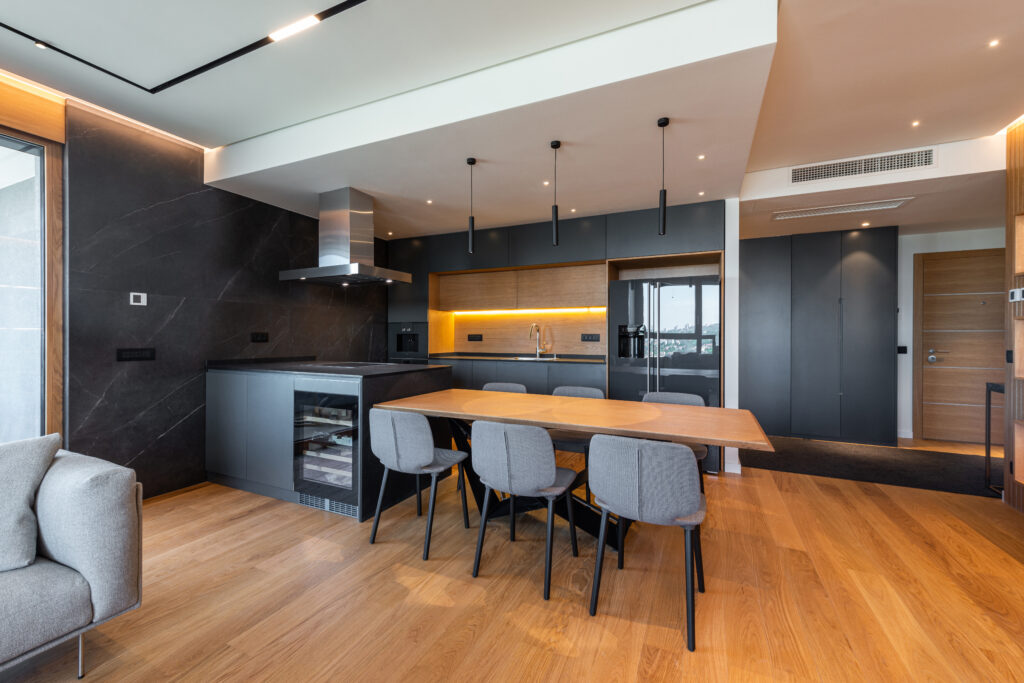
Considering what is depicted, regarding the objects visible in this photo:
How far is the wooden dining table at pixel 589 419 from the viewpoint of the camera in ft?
6.31

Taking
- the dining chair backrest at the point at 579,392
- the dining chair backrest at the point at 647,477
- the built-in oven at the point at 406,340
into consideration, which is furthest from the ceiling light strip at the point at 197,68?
the built-in oven at the point at 406,340

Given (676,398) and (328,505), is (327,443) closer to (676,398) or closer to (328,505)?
(328,505)

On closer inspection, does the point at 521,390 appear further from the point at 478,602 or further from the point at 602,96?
the point at 602,96

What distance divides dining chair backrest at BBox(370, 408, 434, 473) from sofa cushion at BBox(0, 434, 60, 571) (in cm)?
132

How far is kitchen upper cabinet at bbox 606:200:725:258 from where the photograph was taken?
4.04 meters

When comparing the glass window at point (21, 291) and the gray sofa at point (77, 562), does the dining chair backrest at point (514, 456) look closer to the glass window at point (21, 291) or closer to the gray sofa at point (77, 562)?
the gray sofa at point (77, 562)

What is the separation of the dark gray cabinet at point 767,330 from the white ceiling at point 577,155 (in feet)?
6.47

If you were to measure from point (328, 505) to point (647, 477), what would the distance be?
7.75ft

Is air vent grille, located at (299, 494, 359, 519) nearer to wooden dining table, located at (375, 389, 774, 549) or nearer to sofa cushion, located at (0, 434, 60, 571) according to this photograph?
wooden dining table, located at (375, 389, 774, 549)

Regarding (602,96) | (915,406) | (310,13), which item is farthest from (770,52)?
(915,406)

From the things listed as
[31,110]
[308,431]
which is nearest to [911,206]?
[308,431]

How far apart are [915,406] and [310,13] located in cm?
708

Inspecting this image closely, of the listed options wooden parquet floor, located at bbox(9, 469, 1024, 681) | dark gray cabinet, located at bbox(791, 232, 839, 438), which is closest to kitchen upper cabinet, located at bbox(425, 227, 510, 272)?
wooden parquet floor, located at bbox(9, 469, 1024, 681)

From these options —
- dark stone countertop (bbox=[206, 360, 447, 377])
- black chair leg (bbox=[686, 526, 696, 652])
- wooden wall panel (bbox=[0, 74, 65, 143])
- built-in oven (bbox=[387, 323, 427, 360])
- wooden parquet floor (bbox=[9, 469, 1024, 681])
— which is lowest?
wooden parquet floor (bbox=[9, 469, 1024, 681])
